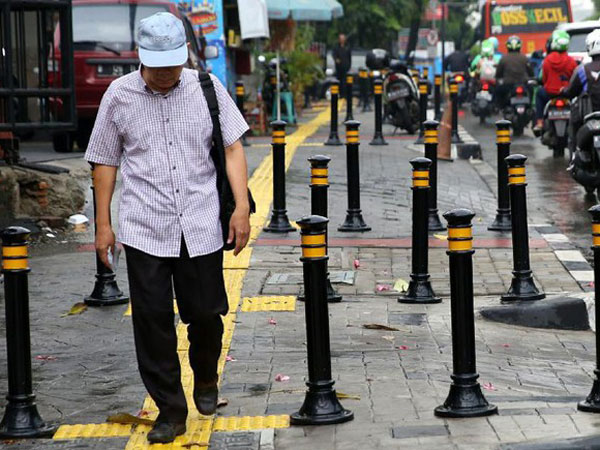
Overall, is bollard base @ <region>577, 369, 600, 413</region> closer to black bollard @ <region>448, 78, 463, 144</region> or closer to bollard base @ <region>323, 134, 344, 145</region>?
bollard base @ <region>323, 134, 344, 145</region>

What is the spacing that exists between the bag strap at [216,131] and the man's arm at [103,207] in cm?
46

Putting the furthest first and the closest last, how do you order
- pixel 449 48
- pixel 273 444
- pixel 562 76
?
pixel 449 48, pixel 562 76, pixel 273 444

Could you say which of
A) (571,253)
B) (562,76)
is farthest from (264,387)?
(562,76)

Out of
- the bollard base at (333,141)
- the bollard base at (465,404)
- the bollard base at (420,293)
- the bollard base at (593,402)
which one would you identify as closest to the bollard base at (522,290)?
the bollard base at (420,293)

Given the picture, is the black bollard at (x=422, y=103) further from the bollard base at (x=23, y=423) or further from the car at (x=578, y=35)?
the bollard base at (x=23, y=423)

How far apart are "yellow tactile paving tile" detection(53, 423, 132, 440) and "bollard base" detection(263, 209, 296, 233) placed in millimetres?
6409

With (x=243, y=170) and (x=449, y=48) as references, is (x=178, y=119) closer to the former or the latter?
(x=243, y=170)

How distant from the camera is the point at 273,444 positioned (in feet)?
19.8

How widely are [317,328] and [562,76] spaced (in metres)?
17.1

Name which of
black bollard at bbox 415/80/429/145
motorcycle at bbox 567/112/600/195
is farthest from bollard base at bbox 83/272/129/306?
black bollard at bbox 415/80/429/145

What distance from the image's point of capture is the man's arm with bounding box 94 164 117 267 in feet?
20.6

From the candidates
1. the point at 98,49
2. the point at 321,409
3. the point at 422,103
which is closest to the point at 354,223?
the point at 321,409

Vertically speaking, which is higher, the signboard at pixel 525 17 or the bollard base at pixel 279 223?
the signboard at pixel 525 17

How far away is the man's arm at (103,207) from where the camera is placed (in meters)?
6.27
